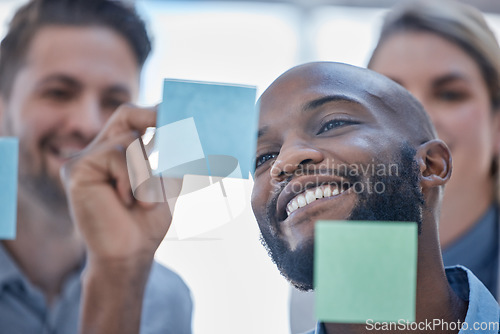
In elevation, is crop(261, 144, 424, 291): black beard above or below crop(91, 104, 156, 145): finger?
below

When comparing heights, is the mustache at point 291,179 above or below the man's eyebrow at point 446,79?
below

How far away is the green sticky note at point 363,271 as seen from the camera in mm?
730

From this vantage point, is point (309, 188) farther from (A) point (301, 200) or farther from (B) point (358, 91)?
(B) point (358, 91)

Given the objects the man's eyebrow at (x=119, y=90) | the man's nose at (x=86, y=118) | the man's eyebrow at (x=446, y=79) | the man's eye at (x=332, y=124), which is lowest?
the man's eye at (x=332, y=124)

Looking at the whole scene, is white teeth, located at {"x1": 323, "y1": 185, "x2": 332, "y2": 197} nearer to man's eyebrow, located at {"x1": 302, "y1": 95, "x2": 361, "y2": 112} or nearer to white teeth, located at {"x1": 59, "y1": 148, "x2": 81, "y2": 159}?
man's eyebrow, located at {"x1": 302, "y1": 95, "x2": 361, "y2": 112}

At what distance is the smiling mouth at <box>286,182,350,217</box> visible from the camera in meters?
0.75

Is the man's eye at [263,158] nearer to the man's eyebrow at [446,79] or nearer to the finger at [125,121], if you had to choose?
the finger at [125,121]

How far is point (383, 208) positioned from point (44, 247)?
0.60m

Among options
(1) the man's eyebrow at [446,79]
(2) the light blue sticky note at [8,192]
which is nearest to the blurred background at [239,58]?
(1) the man's eyebrow at [446,79]

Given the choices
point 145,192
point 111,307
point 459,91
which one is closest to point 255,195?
point 145,192

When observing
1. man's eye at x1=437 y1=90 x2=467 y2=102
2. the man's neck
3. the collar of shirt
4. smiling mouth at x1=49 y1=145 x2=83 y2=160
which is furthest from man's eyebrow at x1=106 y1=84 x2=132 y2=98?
man's eye at x1=437 y1=90 x2=467 y2=102

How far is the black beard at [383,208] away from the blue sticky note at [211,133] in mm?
124

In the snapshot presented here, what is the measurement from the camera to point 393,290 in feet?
2.40

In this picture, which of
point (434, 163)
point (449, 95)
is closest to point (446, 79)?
point (449, 95)
